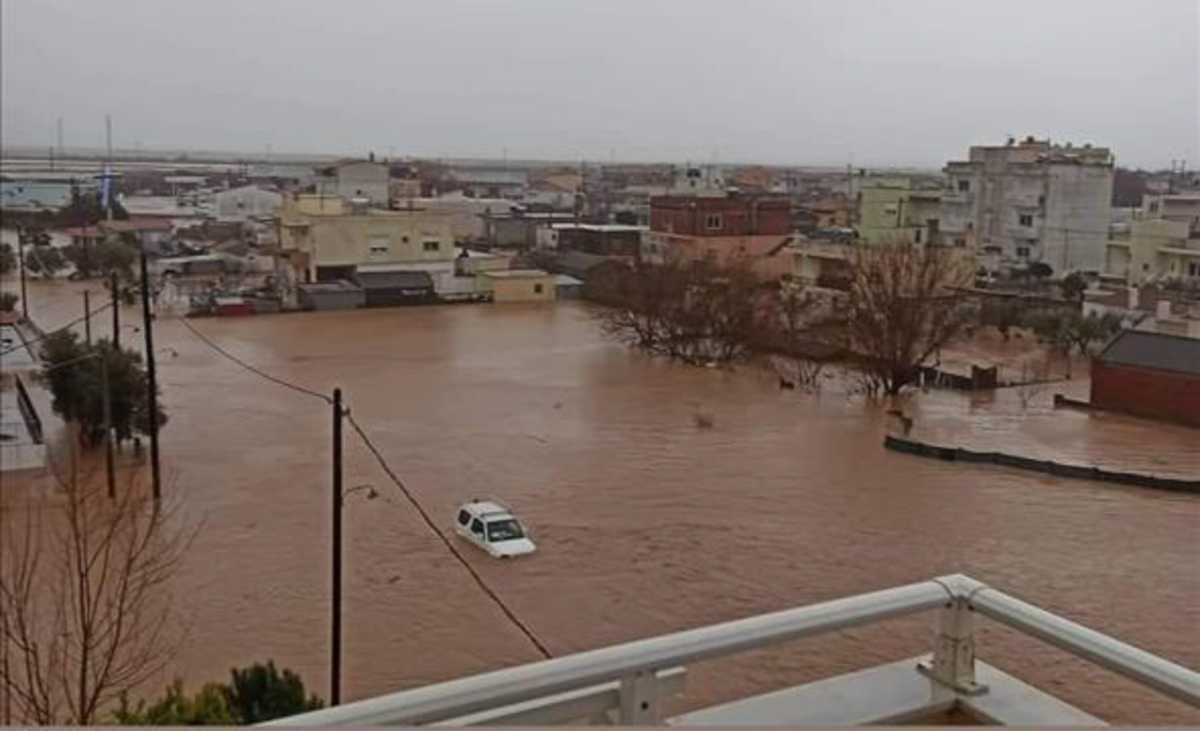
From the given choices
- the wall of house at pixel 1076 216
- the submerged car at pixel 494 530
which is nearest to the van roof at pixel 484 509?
the submerged car at pixel 494 530

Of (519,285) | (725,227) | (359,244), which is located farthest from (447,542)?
(725,227)

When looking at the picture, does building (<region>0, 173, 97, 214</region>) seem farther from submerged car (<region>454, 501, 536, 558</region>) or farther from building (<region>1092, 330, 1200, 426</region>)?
building (<region>1092, 330, 1200, 426</region>)

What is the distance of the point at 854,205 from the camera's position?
11008 millimetres

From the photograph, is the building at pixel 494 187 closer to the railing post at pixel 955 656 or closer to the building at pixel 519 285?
the building at pixel 519 285

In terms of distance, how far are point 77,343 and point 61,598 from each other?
2.73 m

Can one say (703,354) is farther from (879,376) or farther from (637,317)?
(879,376)

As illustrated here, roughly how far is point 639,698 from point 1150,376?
5.34m

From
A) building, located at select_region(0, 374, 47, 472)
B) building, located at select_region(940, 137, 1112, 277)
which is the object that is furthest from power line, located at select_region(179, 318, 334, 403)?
building, located at select_region(940, 137, 1112, 277)

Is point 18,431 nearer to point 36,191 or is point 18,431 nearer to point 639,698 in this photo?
point 36,191

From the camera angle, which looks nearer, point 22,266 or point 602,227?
point 22,266

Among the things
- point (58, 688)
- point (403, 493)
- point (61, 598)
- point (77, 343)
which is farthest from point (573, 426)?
point (58, 688)

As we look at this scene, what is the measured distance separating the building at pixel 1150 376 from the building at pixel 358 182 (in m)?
6.22

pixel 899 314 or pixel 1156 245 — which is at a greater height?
pixel 1156 245

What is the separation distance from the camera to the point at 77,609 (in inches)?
57.9
